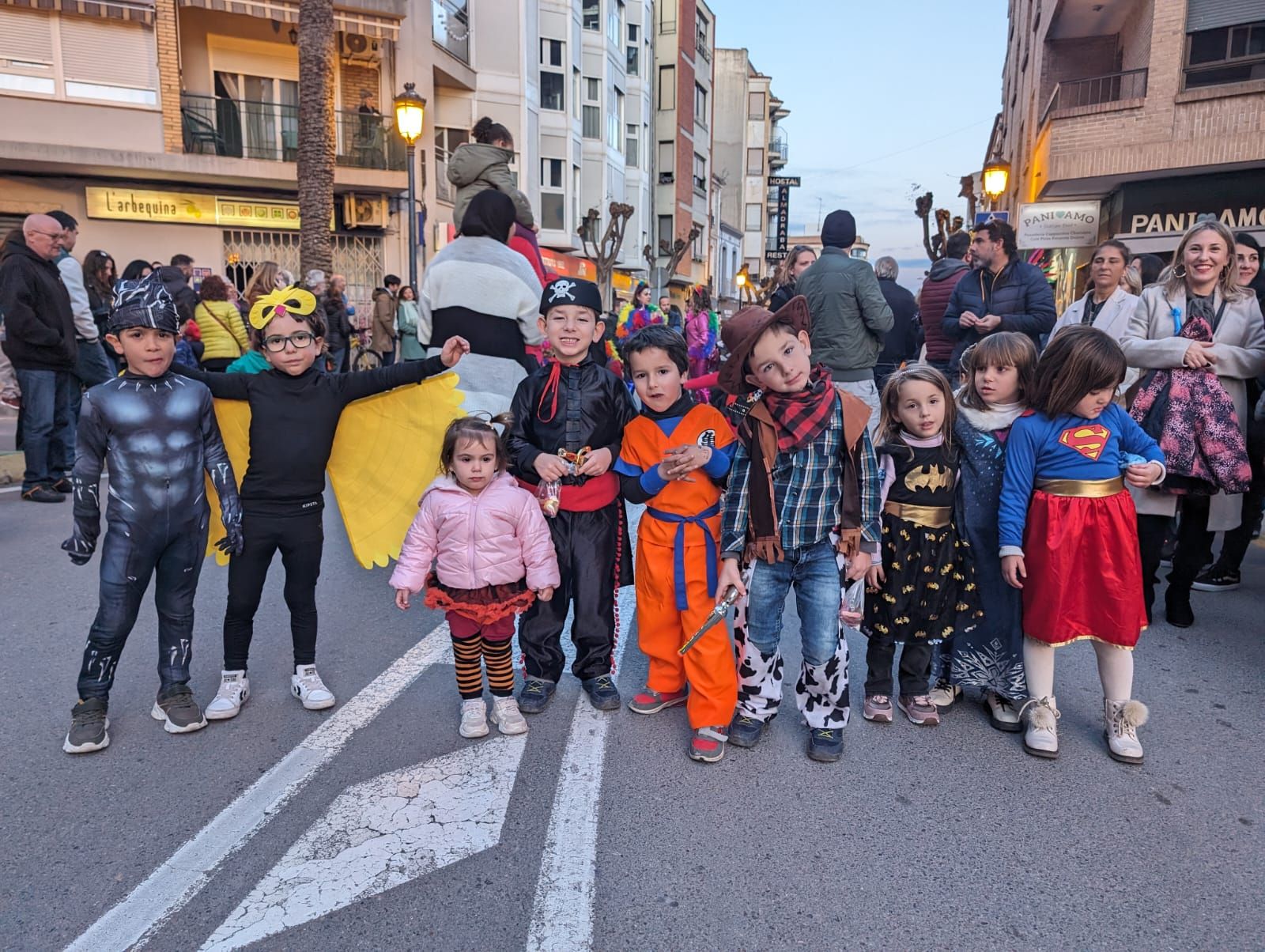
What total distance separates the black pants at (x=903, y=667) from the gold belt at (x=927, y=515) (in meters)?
0.53

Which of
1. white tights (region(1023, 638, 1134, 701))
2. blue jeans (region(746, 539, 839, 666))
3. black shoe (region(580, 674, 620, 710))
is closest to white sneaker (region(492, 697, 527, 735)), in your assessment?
black shoe (region(580, 674, 620, 710))

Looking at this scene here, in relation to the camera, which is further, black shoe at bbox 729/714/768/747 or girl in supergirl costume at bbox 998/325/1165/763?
black shoe at bbox 729/714/768/747

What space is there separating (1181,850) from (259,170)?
2085 centimetres

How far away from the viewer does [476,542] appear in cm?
347

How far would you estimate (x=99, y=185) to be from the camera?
61.0ft

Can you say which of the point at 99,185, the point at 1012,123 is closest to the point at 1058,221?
the point at 1012,123

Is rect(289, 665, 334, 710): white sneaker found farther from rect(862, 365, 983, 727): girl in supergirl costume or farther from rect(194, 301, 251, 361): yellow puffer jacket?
rect(194, 301, 251, 361): yellow puffer jacket

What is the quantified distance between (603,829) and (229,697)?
1.85 metres

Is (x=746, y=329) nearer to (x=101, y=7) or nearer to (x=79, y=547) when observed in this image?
(x=79, y=547)

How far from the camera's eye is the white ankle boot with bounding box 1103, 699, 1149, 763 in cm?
338

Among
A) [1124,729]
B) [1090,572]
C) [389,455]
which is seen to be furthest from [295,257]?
[1124,729]

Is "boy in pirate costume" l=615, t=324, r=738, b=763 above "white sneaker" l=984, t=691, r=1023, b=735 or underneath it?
above

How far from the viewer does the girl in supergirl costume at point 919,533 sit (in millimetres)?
3539

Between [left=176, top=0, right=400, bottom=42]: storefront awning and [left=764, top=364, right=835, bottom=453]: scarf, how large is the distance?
18934 mm
